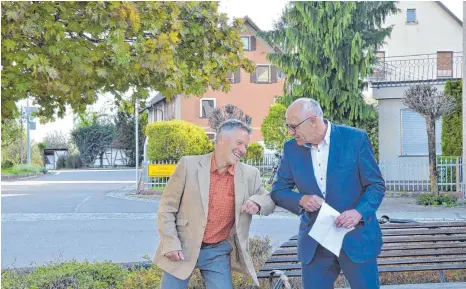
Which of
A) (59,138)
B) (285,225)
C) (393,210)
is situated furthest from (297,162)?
(59,138)

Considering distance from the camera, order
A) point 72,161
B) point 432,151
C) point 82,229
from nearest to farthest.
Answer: point 82,229 < point 432,151 < point 72,161

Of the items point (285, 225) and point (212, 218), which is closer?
point (212, 218)

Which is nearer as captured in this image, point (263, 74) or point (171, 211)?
point (171, 211)

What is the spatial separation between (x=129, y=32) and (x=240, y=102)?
120 ft

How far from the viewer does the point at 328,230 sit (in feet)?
11.8

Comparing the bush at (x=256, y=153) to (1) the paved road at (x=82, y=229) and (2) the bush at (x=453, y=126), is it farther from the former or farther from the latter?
(2) the bush at (x=453, y=126)

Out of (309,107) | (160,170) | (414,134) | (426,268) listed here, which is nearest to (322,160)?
(309,107)

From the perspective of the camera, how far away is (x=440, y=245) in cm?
556

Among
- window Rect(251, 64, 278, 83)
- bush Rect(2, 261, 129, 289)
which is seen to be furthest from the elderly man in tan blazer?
window Rect(251, 64, 278, 83)

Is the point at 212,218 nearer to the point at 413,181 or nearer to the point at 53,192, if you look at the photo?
the point at 413,181

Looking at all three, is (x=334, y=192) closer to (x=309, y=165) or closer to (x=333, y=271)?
(x=309, y=165)

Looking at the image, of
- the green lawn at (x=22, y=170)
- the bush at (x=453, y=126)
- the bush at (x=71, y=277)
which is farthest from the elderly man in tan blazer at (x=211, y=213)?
the green lawn at (x=22, y=170)

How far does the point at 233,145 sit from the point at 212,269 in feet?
2.49

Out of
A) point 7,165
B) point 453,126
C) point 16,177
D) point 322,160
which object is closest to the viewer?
point 322,160
